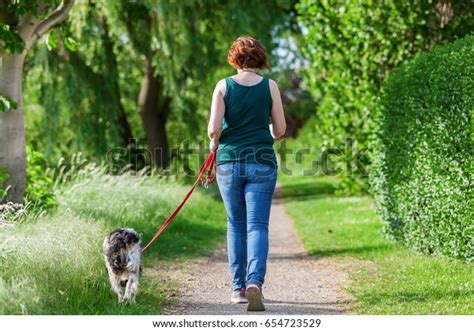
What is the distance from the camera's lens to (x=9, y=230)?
22.7 ft

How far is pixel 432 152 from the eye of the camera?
8180 millimetres

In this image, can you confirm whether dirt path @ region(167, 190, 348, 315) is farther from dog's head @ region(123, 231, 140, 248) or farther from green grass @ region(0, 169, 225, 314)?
dog's head @ region(123, 231, 140, 248)

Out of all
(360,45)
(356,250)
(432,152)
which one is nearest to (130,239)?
(432,152)

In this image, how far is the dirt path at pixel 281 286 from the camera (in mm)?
6336

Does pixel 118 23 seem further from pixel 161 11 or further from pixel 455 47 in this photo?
pixel 455 47

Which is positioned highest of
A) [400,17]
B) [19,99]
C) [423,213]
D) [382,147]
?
[400,17]

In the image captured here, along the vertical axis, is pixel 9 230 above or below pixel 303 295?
above

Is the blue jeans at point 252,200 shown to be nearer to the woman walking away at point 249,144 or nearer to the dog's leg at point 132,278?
the woman walking away at point 249,144

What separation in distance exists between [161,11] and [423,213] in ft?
27.3

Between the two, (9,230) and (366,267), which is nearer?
(9,230)

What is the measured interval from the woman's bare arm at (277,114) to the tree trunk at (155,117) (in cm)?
1328

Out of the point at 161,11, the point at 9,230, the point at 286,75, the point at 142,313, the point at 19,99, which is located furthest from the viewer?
the point at 286,75

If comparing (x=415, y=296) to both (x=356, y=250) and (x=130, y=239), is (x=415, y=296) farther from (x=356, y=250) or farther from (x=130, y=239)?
(x=356, y=250)
